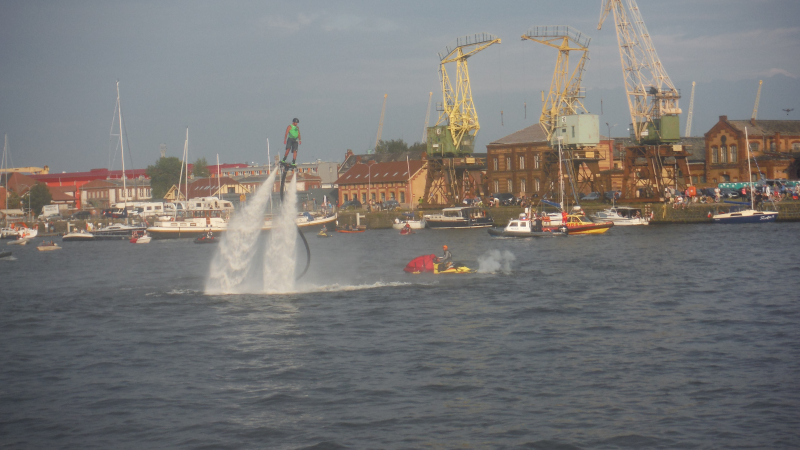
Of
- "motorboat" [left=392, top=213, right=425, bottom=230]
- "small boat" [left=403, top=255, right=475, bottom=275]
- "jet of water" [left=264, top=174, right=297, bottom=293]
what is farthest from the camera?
"motorboat" [left=392, top=213, right=425, bottom=230]

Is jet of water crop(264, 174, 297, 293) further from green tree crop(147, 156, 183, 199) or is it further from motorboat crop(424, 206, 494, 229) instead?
green tree crop(147, 156, 183, 199)

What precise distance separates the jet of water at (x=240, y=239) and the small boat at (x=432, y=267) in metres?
10.8

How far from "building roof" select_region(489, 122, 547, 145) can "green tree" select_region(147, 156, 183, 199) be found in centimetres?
10135

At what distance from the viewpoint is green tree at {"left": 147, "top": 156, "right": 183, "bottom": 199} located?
7283 inches

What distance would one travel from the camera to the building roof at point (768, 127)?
101188mm

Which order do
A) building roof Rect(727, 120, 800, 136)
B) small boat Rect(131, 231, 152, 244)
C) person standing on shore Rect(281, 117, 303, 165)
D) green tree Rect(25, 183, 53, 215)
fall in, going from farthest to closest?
green tree Rect(25, 183, 53, 215), building roof Rect(727, 120, 800, 136), small boat Rect(131, 231, 152, 244), person standing on shore Rect(281, 117, 303, 165)

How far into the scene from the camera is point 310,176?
161 metres

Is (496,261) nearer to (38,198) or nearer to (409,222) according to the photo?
(409,222)

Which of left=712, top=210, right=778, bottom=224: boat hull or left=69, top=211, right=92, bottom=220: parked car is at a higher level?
left=69, top=211, right=92, bottom=220: parked car

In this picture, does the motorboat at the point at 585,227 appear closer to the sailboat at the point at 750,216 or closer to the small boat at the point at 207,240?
the sailboat at the point at 750,216

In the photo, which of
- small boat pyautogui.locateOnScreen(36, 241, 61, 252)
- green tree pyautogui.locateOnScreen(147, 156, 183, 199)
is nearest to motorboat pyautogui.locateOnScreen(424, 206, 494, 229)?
small boat pyautogui.locateOnScreen(36, 241, 61, 252)

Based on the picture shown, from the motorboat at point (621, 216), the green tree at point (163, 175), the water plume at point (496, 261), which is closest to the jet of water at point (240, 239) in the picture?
the water plume at point (496, 261)

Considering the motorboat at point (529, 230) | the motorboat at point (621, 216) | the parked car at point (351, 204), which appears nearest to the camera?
the motorboat at point (529, 230)

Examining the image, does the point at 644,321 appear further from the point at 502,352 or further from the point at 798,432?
the point at 798,432
